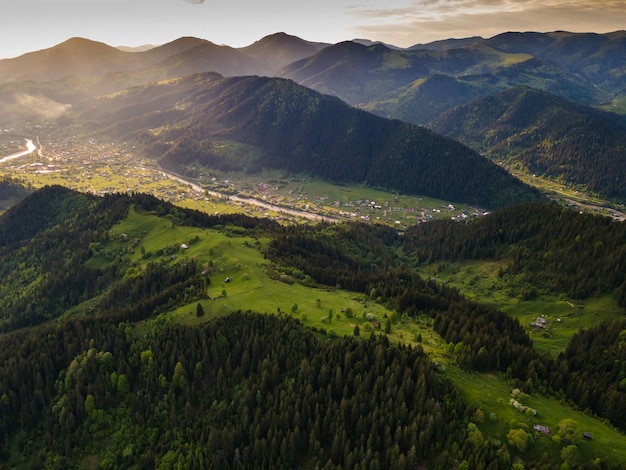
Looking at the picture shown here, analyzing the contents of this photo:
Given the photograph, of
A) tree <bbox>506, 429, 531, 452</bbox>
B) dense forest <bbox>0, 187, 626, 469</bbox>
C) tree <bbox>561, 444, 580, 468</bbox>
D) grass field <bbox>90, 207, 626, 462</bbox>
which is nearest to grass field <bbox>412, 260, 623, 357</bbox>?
grass field <bbox>90, 207, 626, 462</bbox>

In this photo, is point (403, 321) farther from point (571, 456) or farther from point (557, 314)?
point (557, 314)

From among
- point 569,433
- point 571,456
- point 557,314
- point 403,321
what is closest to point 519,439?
point 571,456

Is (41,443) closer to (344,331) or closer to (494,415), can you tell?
(344,331)

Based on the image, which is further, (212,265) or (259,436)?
(212,265)

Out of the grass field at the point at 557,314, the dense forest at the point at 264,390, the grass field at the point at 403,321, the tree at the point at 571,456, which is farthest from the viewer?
the grass field at the point at 557,314

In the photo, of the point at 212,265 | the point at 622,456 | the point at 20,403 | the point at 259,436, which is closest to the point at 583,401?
the point at 622,456

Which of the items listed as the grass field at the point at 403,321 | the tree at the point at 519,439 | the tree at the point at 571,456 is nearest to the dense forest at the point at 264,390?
the tree at the point at 519,439

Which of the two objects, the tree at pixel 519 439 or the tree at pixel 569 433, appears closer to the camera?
the tree at pixel 519 439

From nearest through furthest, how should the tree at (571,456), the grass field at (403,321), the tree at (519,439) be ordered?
the tree at (571,456) < the tree at (519,439) < the grass field at (403,321)

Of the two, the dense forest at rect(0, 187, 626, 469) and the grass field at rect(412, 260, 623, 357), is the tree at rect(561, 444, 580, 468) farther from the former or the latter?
the grass field at rect(412, 260, 623, 357)

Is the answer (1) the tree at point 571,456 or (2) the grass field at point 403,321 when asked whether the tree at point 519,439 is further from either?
(1) the tree at point 571,456

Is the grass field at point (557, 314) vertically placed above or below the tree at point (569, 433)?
below
